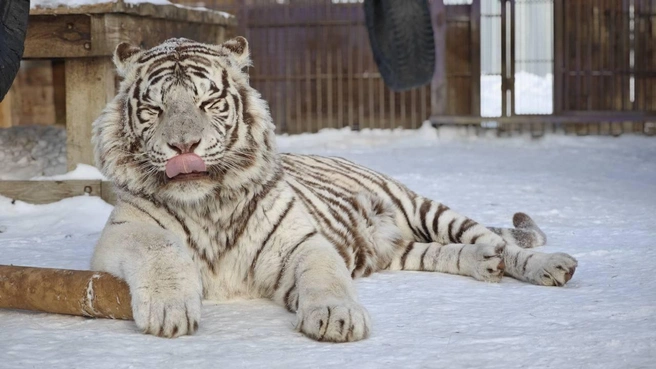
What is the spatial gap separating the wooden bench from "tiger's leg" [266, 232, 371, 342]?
2641mm

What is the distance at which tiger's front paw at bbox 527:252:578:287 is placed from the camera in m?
3.08

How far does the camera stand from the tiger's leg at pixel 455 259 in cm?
325

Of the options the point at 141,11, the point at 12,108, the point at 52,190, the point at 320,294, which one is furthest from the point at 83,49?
the point at 12,108

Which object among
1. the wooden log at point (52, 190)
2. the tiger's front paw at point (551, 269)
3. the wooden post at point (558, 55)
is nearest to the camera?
the tiger's front paw at point (551, 269)

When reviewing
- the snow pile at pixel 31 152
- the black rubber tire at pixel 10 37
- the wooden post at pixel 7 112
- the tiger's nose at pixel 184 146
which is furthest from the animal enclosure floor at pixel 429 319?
the wooden post at pixel 7 112

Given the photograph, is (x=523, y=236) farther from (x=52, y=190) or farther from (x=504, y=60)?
(x=504, y=60)

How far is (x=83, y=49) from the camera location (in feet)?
17.0

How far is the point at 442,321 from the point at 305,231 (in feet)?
1.84

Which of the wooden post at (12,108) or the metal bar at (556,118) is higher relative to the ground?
the wooden post at (12,108)

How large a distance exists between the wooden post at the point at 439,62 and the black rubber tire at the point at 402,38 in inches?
302

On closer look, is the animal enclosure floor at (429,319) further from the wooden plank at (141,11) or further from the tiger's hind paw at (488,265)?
the wooden plank at (141,11)

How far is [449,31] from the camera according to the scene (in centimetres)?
1016

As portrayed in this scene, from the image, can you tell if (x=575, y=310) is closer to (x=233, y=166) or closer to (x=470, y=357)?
(x=470, y=357)

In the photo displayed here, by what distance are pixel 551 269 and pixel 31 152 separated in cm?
466
